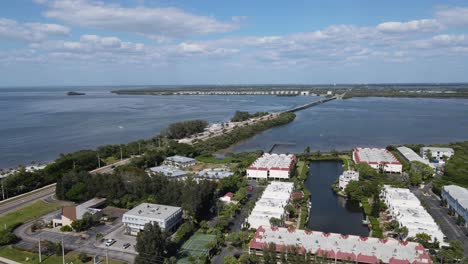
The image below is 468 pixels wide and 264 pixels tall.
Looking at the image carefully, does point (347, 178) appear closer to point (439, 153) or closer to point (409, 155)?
point (409, 155)

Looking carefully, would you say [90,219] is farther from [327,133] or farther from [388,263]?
[327,133]

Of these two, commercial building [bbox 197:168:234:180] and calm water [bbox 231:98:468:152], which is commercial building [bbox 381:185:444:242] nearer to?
commercial building [bbox 197:168:234:180]

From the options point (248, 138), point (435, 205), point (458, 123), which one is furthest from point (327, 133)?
point (435, 205)

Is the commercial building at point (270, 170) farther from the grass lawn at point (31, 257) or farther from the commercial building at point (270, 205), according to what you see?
the grass lawn at point (31, 257)

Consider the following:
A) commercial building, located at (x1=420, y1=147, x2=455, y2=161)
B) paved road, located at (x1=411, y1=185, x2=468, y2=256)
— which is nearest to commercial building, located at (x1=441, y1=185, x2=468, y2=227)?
paved road, located at (x1=411, y1=185, x2=468, y2=256)

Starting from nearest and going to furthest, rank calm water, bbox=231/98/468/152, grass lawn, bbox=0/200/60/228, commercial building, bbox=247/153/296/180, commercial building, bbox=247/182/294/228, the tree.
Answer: the tree < commercial building, bbox=247/182/294/228 < grass lawn, bbox=0/200/60/228 < commercial building, bbox=247/153/296/180 < calm water, bbox=231/98/468/152

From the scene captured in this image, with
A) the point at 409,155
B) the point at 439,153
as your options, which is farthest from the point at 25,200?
the point at 439,153
